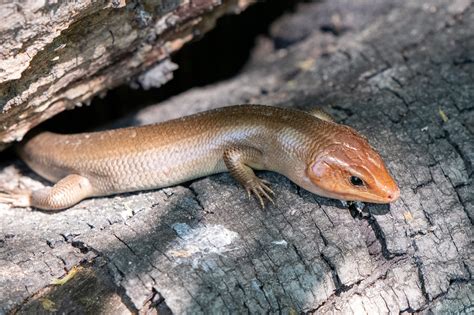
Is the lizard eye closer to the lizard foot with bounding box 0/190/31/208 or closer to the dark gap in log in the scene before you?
the lizard foot with bounding box 0/190/31/208

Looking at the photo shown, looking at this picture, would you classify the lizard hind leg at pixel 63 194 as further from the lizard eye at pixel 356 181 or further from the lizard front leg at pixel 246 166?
the lizard eye at pixel 356 181

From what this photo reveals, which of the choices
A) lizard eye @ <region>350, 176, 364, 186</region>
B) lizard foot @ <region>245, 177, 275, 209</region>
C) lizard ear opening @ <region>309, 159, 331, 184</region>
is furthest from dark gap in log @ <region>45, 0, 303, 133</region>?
lizard eye @ <region>350, 176, 364, 186</region>

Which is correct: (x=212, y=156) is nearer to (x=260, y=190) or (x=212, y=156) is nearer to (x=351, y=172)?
(x=260, y=190)

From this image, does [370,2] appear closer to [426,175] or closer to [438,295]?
[426,175]

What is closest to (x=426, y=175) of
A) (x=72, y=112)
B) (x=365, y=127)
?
(x=365, y=127)

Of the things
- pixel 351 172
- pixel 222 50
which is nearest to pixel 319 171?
pixel 351 172

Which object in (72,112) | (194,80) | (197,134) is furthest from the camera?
(194,80)
